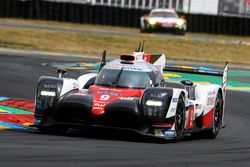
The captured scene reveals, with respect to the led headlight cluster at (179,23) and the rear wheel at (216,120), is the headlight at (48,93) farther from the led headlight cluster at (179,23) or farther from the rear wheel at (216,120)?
the led headlight cluster at (179,23)

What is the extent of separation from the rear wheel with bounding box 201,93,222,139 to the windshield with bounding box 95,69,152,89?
1.56 m

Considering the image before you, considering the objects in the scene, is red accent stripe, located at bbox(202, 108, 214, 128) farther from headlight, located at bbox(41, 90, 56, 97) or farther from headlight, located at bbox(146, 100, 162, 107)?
headlight, located at bbox(41, 90, 56, 97)

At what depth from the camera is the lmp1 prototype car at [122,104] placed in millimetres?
11398

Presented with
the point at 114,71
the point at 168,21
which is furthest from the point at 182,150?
the point at 168,21

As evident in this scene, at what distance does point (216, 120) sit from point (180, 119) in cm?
184

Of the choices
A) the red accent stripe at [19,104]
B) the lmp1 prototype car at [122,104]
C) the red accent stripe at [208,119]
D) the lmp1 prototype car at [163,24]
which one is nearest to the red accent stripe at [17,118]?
the red accent stripe at [19,104]

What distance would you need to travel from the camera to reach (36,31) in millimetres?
33938

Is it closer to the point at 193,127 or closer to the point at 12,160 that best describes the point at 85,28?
the point at 193,127

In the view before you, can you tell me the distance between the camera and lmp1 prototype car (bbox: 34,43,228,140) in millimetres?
11398

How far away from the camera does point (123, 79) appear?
12344 mm

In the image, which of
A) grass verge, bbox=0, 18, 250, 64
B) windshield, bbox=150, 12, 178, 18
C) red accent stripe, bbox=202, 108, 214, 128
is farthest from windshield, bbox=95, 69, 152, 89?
windshield, bbox=150, 12, 178, 18

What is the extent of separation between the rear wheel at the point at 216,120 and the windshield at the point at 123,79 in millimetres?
1559

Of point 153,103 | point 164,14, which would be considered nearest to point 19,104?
point 153,103

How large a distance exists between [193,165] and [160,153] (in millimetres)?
1040
